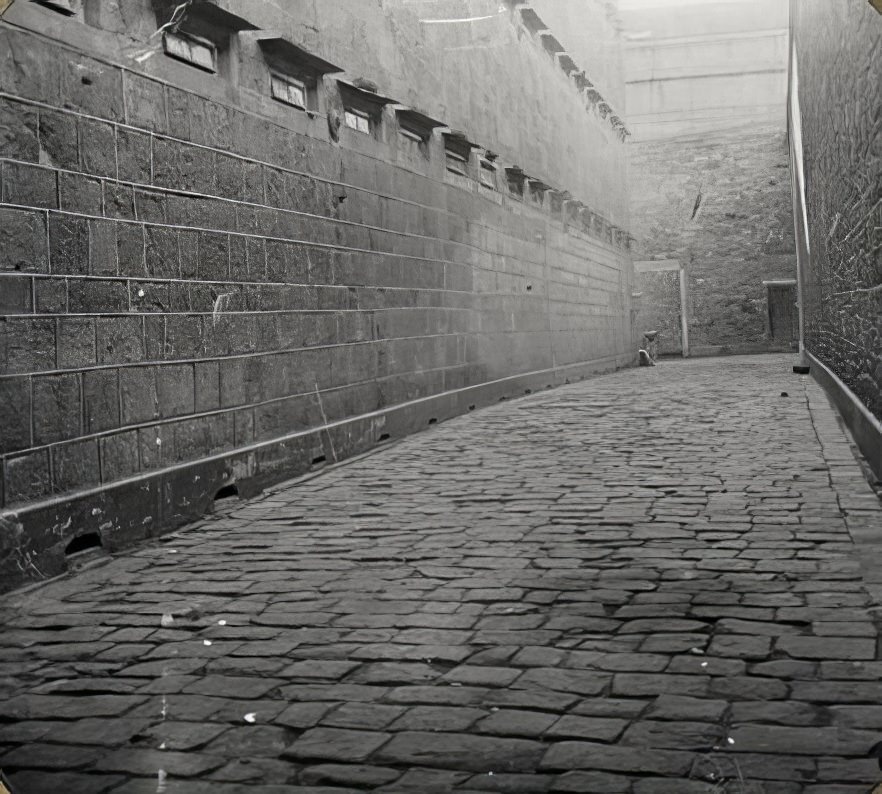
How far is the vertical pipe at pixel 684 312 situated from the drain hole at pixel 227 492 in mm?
22848

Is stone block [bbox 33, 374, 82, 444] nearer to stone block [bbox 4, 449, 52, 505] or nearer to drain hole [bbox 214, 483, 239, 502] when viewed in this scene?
stone block [bbox 4, 449, 52, 505]

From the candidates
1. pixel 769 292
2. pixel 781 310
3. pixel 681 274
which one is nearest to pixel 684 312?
pixel 681 274

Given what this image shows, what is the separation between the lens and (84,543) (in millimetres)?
5402

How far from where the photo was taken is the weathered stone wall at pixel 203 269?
5.09 m

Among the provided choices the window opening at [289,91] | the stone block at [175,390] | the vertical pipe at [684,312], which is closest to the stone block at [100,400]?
the stone block at [175,390]

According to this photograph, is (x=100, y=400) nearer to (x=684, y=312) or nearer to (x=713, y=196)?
(x=684, y=312)

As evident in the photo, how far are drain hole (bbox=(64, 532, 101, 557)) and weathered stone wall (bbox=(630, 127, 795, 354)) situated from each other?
23.9m

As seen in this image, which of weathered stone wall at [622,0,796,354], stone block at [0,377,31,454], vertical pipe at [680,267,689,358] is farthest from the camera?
vertical pipe at [680,267,689,358]

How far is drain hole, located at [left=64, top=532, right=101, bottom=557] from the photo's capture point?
5.27 meters

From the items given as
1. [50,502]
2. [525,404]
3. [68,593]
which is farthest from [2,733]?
[525,404]

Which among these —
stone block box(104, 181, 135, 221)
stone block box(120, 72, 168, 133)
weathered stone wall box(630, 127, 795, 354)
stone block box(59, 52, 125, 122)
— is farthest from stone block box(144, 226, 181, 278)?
weathered stone wall box(630, 127, 795, 354)

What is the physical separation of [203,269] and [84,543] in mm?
1984

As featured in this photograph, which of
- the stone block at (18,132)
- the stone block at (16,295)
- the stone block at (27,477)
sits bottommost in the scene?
the stone block at (27,477)

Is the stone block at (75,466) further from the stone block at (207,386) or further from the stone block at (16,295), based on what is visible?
the stone block at (207,386)
